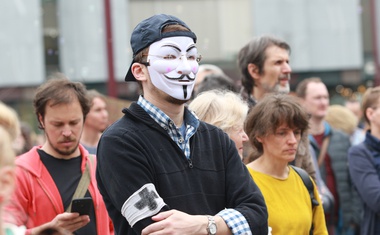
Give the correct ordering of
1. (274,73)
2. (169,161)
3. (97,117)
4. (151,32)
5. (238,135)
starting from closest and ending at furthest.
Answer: (169,161), (151,32), (238,135), (274,73), (97,117)

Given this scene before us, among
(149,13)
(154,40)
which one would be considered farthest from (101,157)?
(149,13)

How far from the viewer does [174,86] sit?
3770mm

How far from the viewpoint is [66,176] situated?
4.85m

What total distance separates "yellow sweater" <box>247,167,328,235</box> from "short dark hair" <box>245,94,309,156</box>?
0.26 m

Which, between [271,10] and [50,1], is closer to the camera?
[50,1]

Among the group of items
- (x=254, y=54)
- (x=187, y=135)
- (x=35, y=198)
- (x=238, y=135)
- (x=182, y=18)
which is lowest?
(x=35, y=198)

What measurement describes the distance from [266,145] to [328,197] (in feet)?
4.28

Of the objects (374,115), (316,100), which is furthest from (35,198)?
(316,100)

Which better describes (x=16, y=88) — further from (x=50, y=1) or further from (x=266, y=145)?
(x=266, y=145)

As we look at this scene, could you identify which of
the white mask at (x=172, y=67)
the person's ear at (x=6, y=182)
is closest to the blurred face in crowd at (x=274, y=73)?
the white mask at (x=172, y=67)

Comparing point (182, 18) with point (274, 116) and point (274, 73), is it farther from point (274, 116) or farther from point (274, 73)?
point (274, 116)

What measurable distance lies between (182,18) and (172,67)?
392 inches

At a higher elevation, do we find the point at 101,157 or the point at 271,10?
the point at 271,10

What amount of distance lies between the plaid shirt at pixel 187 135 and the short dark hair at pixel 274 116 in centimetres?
125
